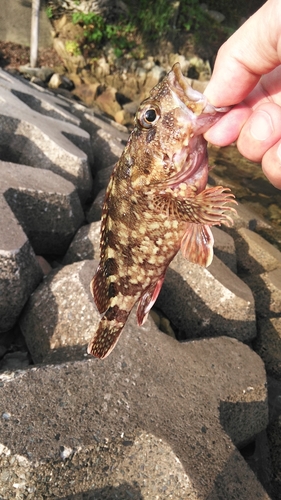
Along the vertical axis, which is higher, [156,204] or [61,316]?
[156,204]

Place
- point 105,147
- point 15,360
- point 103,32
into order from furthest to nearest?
Answer: point 103,32 → point 105,147 → point 15,360

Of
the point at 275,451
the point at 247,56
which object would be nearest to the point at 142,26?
the point at 247,56

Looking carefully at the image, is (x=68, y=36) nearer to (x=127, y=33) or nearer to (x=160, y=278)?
(x=127, y=33)

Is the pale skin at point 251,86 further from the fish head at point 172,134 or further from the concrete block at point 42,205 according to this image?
the concrete block at point 42,205

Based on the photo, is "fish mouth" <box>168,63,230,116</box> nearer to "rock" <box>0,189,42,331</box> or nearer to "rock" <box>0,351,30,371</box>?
"rock" <box>0,189,42,331</box>

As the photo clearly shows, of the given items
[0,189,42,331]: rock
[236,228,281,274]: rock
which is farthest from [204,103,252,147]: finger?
[236,228,281,274]: rock

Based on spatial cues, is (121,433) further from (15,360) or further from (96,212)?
(96,212)

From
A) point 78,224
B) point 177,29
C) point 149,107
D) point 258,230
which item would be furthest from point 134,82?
point 149,107
